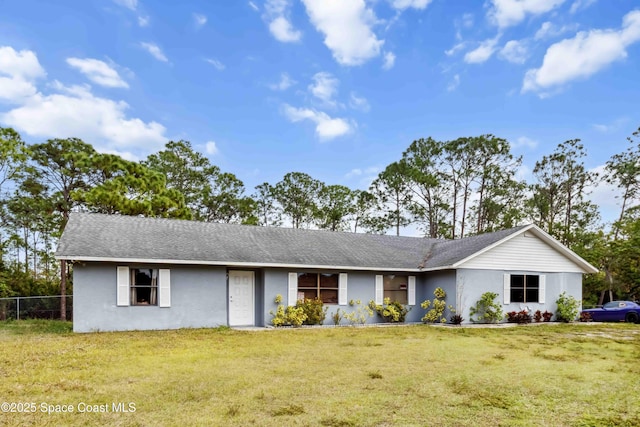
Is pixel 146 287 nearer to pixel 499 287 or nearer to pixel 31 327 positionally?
pixel 31 327

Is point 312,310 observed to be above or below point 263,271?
below

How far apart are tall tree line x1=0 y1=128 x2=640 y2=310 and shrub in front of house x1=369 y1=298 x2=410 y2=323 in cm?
1203

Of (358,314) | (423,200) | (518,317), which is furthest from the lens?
(423,200)

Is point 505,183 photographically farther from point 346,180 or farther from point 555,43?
point 555,43

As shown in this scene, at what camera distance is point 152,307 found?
1359 cm

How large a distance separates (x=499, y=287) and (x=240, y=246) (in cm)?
1012

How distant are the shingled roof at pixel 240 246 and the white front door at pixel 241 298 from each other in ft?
3.00

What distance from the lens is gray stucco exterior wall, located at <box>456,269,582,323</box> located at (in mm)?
16328

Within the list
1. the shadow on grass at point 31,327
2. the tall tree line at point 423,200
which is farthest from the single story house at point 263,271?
the tall tree line at point 423,200

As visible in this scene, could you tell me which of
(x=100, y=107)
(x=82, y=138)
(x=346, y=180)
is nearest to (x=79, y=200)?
(x=82, y=138)

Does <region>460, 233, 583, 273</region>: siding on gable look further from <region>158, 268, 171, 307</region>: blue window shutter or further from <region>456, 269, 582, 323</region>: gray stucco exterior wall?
<region>158, 268, 171, 307</region>: blue window shutter

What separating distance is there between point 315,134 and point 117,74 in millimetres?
10682

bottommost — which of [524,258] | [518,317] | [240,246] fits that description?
[518,317]

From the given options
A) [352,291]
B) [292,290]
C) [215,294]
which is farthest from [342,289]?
[215,294]
